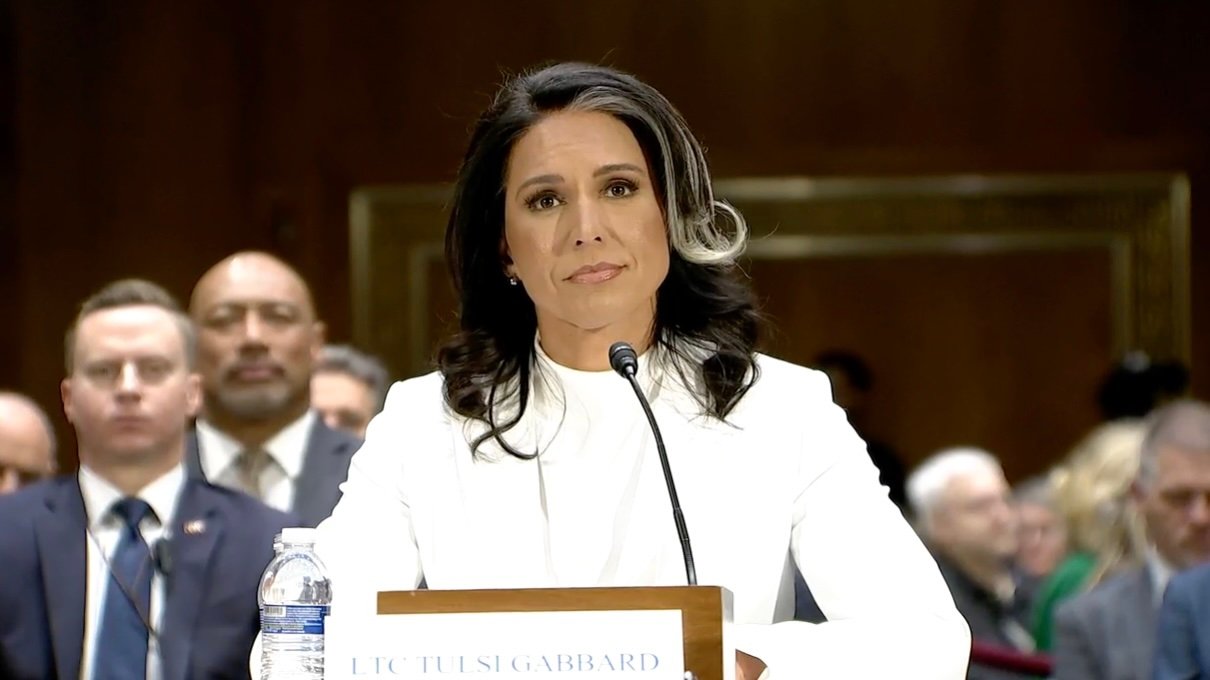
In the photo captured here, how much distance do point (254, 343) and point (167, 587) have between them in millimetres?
1399

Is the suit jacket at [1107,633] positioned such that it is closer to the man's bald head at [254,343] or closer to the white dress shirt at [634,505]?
the man's bald head at [254,343]

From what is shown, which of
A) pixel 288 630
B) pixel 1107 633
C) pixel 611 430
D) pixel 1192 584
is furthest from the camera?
pixel 1107 633

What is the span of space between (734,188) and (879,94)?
2.46 ft

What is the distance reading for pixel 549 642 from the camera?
7.45 feet

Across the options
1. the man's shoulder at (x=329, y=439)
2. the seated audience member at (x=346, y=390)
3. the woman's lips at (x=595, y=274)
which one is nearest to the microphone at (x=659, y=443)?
the woman's lips at (x=595, y=274)

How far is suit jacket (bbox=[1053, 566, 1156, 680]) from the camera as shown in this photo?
505 cm

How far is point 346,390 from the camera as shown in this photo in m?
6.27

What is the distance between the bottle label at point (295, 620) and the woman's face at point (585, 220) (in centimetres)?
67

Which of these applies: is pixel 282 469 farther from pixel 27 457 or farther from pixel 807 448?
pixel 807 448

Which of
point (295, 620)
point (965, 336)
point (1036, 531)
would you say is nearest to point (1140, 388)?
point (1036, 531)

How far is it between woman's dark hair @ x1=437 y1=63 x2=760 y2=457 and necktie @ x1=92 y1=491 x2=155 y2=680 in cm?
123

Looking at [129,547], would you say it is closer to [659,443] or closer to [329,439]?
[329,439]

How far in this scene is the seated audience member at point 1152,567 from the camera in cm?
509

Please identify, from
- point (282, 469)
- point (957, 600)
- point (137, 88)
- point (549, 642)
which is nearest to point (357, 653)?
point (549, 642)
